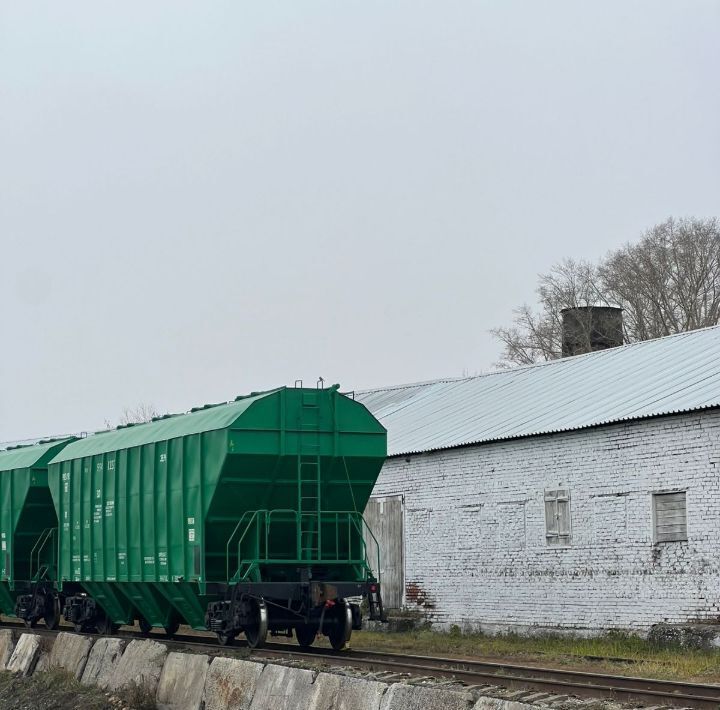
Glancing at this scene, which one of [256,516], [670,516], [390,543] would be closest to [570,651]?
[670,516]

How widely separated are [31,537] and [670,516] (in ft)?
39.7

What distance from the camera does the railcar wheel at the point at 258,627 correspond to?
17.5m

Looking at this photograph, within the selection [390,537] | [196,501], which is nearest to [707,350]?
[390,537]

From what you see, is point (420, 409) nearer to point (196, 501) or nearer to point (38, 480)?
point (38, 480)

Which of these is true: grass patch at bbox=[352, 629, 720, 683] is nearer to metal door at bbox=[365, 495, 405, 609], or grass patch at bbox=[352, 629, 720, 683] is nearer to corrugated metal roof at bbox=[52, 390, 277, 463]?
metal door at bbox=[365, 495, 405, 609]

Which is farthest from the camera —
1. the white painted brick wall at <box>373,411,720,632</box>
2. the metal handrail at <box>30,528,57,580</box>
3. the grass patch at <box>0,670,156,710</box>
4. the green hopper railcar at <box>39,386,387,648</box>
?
the metal handrail at <box>30,528,57,580</box>

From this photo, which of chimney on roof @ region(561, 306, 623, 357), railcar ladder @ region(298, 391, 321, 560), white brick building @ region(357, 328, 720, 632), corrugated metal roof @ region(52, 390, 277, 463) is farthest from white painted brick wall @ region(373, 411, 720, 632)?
chimney on roof @ region(561, 306, 623, 357)

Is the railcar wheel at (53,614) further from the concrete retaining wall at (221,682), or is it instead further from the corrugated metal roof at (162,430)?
the concrete retaining wall at (221,682)

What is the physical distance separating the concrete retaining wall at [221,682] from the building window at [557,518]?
937 centimetres

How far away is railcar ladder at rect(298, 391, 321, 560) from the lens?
18.2 meters

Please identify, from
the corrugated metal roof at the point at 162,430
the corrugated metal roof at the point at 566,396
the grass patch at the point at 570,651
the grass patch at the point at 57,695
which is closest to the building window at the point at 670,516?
the corrugated metal roof at the point at 566,396

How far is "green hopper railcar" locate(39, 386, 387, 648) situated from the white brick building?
539 centimetres

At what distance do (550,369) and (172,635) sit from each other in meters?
12.7

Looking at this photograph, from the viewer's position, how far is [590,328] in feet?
136
